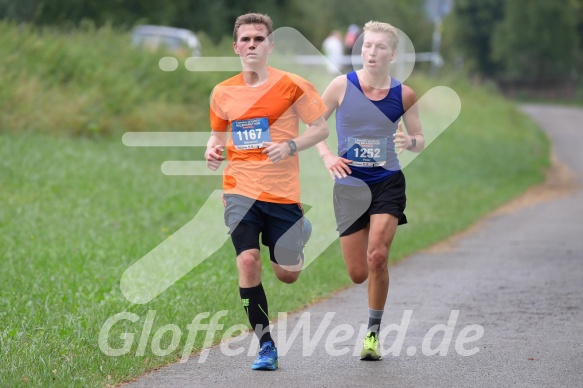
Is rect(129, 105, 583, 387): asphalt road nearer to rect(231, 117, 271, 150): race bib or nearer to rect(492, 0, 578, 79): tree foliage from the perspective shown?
rect(231, 117, 271, 150): race bib

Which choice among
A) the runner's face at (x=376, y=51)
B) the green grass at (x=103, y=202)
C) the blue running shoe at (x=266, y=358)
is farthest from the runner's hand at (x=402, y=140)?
the green grass at (x=103, y=202)

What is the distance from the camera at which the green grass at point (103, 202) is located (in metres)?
7.51

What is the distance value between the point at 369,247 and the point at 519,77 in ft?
236

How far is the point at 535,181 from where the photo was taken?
25000mm

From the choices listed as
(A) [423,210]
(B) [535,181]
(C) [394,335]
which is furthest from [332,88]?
(B) [535,181]

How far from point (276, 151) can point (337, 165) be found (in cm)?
71

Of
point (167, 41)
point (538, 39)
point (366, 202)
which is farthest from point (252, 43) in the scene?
point (538, 39)

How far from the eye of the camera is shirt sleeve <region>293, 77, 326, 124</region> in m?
6.91

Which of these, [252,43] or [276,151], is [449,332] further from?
[252,43]

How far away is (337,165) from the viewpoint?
7230 mm

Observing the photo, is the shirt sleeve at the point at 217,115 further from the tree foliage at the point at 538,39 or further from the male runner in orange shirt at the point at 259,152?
the tree foliage at the point at 538,39

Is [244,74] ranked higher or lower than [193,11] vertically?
higher

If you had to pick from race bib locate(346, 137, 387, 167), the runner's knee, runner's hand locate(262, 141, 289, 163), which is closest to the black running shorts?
race bib locate(346, 137, 387, 167)

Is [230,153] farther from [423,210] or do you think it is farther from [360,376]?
[423,210]
